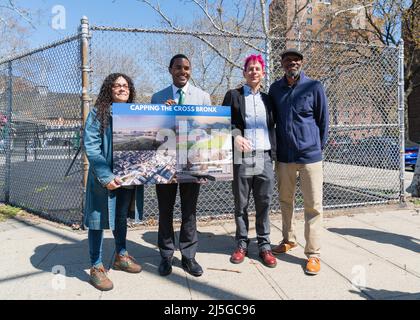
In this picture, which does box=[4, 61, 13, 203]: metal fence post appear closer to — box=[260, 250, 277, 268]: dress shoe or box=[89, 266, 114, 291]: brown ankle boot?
box=[89, 266, 114, 291]: brown ankle boot

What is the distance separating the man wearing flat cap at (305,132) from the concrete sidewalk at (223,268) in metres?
0.40

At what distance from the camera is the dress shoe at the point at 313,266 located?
142 inches

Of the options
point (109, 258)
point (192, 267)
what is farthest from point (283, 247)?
point (109, 258)

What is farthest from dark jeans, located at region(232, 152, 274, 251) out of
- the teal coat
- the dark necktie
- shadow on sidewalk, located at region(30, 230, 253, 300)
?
the teal coat

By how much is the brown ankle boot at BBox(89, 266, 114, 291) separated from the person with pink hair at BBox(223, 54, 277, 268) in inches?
54.0

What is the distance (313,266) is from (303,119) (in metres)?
1.56

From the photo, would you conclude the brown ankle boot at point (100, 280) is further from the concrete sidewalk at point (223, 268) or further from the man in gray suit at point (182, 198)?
the man in gray suit at point (182, 198)

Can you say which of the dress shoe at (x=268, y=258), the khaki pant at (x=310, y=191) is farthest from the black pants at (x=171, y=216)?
the khaki pant at (x=310, y=191)

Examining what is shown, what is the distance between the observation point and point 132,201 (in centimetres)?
370

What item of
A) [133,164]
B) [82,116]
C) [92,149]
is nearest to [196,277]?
[133,164]

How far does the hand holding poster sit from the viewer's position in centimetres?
326

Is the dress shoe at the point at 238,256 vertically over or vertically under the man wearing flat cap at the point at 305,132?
under

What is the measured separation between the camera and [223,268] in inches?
150
